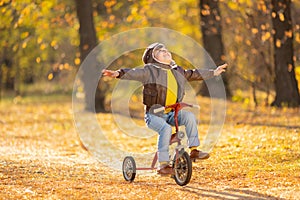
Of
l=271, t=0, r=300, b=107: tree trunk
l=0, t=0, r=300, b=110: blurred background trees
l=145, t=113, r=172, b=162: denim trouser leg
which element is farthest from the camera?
l=0, t=0, r=300, b=110: blurred background trees

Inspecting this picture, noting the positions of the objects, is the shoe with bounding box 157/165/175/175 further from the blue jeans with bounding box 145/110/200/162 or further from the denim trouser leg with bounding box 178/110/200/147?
the denim trouser leg with bounding box 178/110/200/147

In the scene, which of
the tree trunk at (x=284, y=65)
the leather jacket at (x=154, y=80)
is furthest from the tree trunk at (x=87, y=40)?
the leather jacket at (x=154, y=80)

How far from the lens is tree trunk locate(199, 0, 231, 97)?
21.1 m

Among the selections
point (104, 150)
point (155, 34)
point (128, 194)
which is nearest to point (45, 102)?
point (155, 34)

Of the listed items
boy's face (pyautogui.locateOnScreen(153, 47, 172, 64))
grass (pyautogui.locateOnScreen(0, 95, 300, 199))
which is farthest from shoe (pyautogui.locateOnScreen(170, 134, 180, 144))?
boy's face (pyautogui.locateOnScreen(153, 47, 172, 64))

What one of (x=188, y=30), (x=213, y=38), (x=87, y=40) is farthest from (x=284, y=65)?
(x=188, y=30)

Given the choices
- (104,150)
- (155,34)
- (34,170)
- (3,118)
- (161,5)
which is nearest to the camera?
(34,170)

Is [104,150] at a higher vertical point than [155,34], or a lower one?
lower

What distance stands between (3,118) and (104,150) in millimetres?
8642

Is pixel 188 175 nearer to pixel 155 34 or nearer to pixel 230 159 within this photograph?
pixel 230 159

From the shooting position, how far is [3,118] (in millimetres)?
21109

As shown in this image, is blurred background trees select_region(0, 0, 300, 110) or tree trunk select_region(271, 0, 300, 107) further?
blurred background trees select_region(0, 0, 300, 110)

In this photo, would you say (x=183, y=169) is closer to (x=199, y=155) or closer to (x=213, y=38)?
(x=199, y=155)

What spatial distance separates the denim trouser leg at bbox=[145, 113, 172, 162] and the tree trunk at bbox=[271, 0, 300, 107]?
10.3 metres
